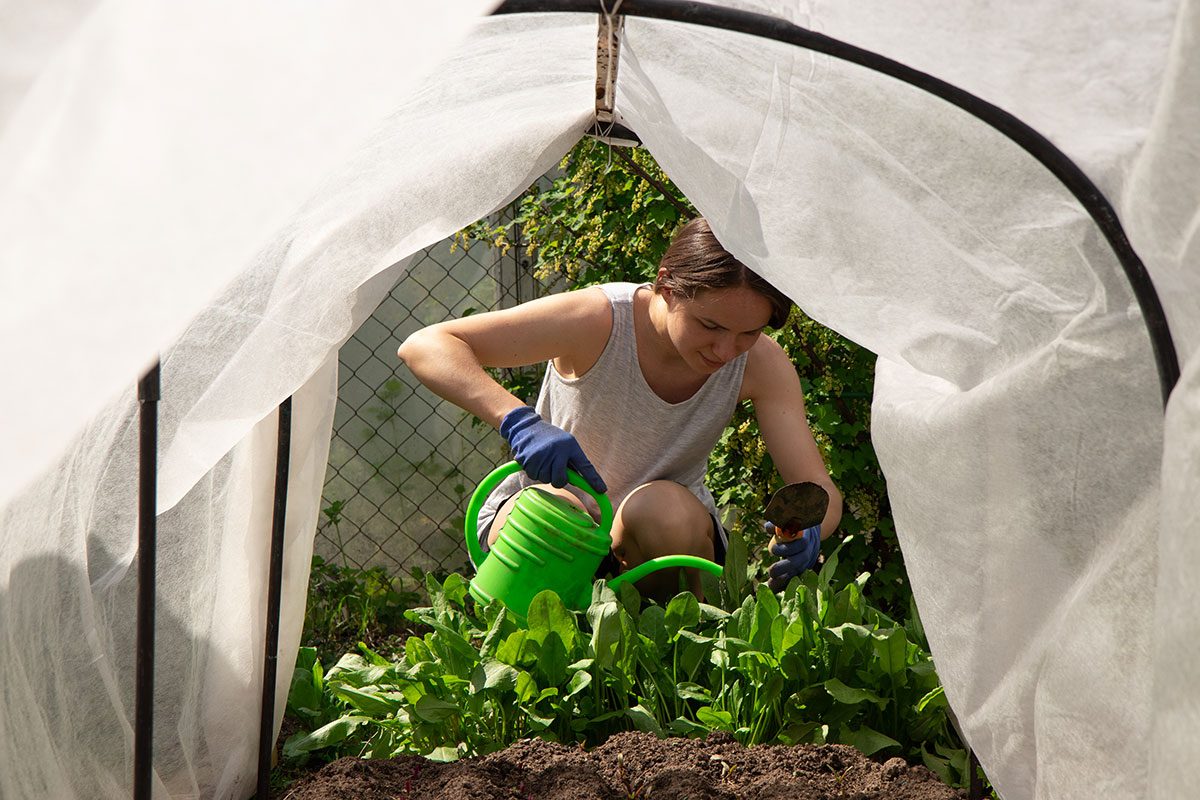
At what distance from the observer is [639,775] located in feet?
5.82

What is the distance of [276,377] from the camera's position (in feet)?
4.72

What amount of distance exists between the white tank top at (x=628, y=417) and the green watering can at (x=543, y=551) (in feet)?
1.37

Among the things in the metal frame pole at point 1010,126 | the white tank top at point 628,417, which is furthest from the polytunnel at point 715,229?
the white tank top at point 628,417

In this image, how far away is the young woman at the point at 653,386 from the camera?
2182mm

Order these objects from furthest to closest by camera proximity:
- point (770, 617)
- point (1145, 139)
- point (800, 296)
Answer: point (770, 617) < point (800, 296) < point (1145, 139)

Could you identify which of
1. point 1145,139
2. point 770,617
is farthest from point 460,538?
point 1145,139

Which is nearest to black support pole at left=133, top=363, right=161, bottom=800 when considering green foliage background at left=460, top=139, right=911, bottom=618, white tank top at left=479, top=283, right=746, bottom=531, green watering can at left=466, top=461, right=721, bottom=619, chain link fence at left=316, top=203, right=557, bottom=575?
green watering can at left=466, top=461, right=721, bottom=619

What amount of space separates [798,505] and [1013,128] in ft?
3.64

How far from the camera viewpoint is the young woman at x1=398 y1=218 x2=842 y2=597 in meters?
2.18

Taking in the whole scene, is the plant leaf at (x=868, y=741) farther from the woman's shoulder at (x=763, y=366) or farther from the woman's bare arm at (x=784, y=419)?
the woman's shoulder at (x=763, y=366)

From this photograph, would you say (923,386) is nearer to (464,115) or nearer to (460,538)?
(464,115)

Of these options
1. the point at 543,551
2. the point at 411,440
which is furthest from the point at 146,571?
the point at 411,440

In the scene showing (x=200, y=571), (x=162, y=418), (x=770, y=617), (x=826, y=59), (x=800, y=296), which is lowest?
(x=770, y=617)

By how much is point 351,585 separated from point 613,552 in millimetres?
1351
